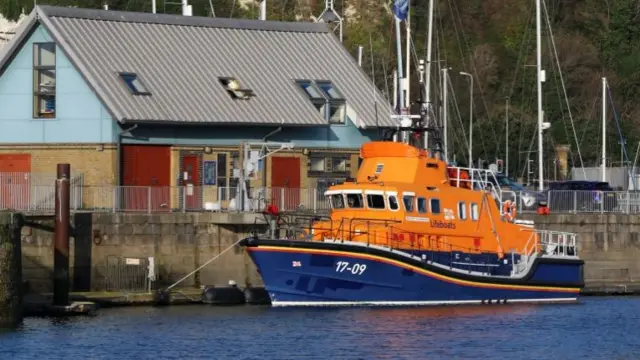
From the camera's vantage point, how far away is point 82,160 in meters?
55.5

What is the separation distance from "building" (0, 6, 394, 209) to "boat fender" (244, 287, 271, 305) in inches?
155

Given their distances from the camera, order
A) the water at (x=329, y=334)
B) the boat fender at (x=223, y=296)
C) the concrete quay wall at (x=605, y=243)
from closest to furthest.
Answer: the water at (x=329, y=334)
the boat fender at (x=223, y=296)
the concrete quay wall at (x=605, y=243)

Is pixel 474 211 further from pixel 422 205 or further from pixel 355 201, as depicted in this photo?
pixel 355 201

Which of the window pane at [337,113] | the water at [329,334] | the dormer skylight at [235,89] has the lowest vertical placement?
the water at [329,334]

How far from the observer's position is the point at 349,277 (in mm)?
49688

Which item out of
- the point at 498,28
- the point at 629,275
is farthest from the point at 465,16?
the point at 629,275

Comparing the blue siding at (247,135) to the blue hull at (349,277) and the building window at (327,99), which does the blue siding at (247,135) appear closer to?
the building window at (327,99)

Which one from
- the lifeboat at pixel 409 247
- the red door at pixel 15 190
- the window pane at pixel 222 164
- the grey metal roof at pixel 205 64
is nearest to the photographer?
the lifeboat at pixel 409 247

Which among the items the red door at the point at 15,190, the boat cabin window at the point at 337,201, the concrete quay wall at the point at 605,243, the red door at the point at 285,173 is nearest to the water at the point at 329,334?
the boat cabin window at the point at 337,201

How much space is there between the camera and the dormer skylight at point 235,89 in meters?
58.4

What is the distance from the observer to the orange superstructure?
50.6m

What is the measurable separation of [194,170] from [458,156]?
36605 mm

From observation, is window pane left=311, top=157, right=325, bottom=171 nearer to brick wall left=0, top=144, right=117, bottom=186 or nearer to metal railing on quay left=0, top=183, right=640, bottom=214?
metal railing on quay left=0, top=183, right=640, bottom=214

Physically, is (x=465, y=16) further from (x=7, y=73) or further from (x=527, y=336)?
(x=527, y=336)
